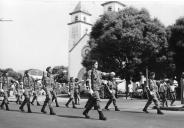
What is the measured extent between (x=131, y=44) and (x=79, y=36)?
46.5 m

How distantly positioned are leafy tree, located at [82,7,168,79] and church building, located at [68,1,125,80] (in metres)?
30.0

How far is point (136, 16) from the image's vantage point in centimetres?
4128

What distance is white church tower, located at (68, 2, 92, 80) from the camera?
76.1 metres

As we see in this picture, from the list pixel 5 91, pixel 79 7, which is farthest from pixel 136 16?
pixel 79 7

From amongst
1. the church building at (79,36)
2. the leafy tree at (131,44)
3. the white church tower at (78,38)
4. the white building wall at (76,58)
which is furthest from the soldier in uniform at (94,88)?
the white building wall at (76,58)

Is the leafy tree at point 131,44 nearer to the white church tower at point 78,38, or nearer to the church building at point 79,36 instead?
the church building at point 79,36

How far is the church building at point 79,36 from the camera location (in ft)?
250

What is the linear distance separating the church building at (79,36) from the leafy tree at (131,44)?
98.4ft

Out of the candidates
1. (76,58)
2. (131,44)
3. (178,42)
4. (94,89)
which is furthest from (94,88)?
(76,58)

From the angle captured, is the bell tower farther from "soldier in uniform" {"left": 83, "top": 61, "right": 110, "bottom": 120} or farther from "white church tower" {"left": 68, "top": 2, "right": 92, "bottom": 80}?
"soldier in uniform" {"left": 83, "top": 61, "right": 110, "bottom": 120}

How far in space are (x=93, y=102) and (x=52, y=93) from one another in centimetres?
315

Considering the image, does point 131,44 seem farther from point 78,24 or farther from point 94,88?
point 78,24

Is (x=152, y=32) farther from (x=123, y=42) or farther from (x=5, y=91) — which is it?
(x=5, y=91)

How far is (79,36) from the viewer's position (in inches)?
3302
